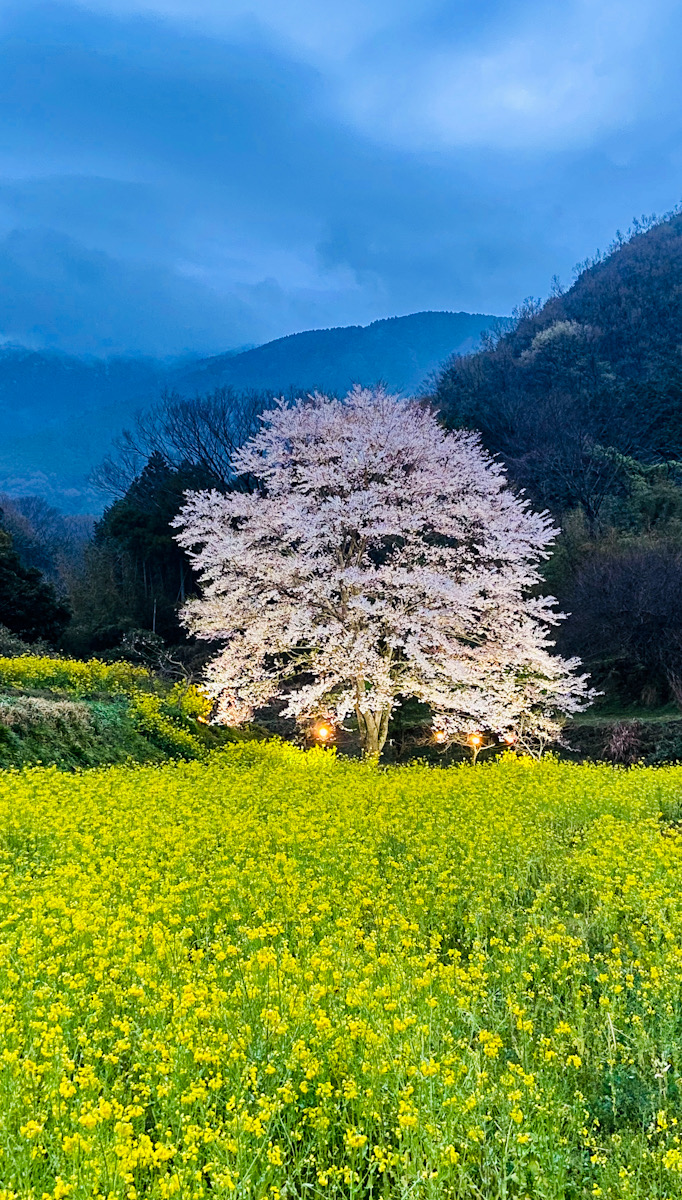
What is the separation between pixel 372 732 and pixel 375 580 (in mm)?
3536

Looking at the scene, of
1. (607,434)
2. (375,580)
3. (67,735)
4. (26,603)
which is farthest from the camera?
(607,434)

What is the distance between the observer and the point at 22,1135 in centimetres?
279

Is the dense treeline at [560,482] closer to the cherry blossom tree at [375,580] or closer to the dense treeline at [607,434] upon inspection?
the dense treeline at [607,434]

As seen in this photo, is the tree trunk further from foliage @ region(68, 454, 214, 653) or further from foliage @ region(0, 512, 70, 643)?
foliage @ region(68, 454, 214, 653)

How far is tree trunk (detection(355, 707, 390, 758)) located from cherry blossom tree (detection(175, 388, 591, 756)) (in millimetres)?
63

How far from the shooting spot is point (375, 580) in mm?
14031

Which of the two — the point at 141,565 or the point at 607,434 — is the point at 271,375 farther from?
the point at 141,565

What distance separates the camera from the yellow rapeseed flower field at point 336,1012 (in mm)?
2779

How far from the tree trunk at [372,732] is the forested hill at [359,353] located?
8376cm

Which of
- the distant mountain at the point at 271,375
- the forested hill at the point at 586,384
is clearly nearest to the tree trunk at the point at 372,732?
the forested hill at the point at 586,384

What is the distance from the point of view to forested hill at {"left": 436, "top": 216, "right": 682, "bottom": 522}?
3497cm

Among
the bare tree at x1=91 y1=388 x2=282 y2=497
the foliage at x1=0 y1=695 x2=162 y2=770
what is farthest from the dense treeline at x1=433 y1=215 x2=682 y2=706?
the foliage at x1=0 y1=695 x2=162 y2=770

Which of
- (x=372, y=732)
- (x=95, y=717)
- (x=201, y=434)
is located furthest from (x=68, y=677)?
(x=201, y=434)

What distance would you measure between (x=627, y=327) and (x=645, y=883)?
52.2 metres
